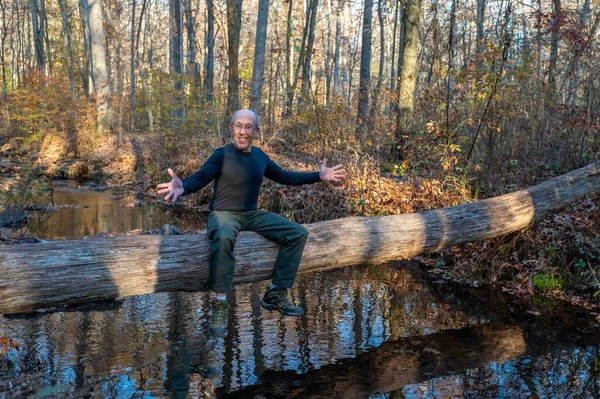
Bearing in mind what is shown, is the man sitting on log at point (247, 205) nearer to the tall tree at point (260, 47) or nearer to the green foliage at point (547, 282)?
the green foliage at point (547, 282)

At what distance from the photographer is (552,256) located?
7570mm

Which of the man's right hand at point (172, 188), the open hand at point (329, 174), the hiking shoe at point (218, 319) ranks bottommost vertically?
the hiking shoe at point (218, 319)

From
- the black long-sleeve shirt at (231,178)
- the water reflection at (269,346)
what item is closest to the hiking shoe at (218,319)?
the water reflection at (269,346)

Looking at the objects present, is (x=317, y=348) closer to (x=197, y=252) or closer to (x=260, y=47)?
(x=197, y=252)

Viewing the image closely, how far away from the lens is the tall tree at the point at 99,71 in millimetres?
23484

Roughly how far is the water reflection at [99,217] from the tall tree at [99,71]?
843cm

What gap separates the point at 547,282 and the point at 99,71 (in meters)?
21.7

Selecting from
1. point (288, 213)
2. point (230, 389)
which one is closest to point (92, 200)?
point (288, 213)

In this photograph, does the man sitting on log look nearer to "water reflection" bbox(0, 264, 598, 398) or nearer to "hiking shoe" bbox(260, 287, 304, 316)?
"hiking shoe" bbox(260, 287, 304, 316)

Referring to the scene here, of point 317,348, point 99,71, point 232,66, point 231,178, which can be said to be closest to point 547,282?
point 317,348

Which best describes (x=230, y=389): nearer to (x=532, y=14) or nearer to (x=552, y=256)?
(x=552, y=256)

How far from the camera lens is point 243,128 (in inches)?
204

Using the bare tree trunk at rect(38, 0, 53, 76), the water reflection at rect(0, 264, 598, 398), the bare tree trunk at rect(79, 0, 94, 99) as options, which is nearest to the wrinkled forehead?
the water reflection at rect(0, 264, 598, 398)

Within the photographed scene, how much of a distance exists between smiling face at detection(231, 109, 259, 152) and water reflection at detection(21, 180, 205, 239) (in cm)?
586
